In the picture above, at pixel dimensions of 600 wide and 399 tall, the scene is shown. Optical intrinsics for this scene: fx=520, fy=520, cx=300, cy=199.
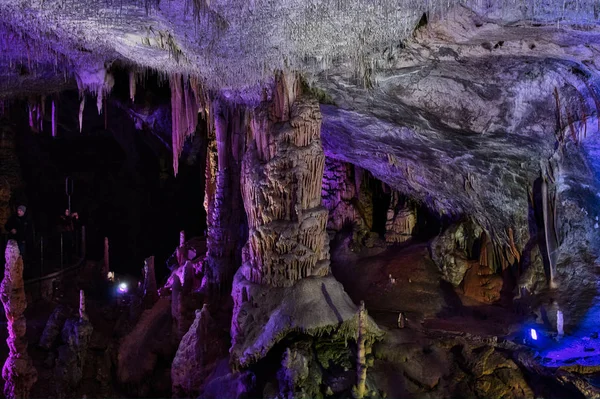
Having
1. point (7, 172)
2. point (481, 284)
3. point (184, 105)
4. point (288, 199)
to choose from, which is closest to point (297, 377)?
point (288, 199)

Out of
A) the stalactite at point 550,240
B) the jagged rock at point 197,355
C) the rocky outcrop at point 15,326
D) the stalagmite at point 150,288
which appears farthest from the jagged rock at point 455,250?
the rocky outcrop at point 15,326

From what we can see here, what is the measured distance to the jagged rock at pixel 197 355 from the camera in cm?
927

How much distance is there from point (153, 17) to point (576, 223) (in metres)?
8.68

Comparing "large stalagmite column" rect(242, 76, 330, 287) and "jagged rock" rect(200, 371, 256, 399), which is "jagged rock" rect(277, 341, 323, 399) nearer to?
"jagged rock" rect(200, 371, 256, 399)

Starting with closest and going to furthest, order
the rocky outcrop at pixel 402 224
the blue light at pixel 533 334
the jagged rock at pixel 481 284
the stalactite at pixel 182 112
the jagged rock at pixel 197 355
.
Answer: the blue light at pixel 533 334, the jagged rock at pixel 197 355, the stalactite at pixel 182 112, the jagged rock at pixel 481 284, the rocky outcrop at pixel 402 224

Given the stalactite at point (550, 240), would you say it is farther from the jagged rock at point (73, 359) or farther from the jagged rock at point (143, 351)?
the jagged rock at point (73, 359)

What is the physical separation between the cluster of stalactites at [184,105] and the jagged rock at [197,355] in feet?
10.3

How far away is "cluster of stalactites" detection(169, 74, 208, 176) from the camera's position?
9641mm

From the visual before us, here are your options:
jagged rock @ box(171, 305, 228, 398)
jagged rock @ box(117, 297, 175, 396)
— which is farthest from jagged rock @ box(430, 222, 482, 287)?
jagged rock @ box(117, 297, 175, 396)

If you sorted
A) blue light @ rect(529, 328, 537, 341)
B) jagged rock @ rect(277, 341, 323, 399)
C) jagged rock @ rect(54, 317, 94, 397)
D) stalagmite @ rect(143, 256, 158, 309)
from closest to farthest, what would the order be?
jagged rock @ rect(277, 341, 323, 399) → blue light @ rect(529, 328, 537, 341) → jagged rock @ rect(54, 317, 94, 397) → stalagmite @ rect(143, 256, 158, 309)

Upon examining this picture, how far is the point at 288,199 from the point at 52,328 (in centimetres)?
706

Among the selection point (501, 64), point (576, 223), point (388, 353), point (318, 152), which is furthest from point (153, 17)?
point (576, 223)

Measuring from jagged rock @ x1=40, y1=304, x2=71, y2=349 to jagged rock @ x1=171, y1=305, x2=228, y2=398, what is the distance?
4.10 metres

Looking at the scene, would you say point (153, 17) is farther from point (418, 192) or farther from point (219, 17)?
point (418, 192)
